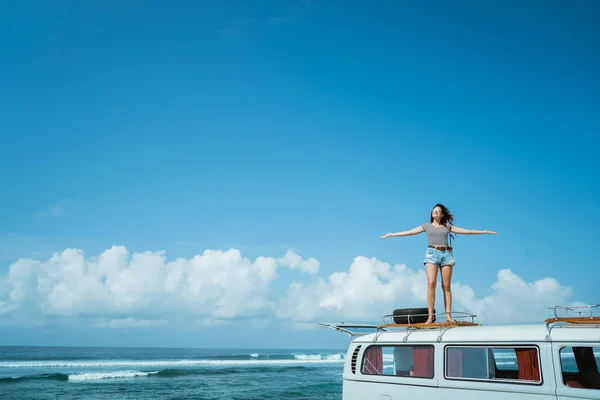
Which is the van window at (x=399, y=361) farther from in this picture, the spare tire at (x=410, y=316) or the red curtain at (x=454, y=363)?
the spare tire at (x=410, y=316)

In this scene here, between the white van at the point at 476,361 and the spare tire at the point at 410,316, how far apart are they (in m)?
0.10

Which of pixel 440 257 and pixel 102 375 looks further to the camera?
pixel 102 375

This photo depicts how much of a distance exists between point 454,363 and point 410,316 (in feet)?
4.93

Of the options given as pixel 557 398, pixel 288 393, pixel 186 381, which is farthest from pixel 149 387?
pixel 557 398

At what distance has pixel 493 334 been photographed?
7320 mm

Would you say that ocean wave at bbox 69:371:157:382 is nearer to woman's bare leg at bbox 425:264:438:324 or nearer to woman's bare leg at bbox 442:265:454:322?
woman's bare leg at bbox 425:264:438:324

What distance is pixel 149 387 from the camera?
35.1m

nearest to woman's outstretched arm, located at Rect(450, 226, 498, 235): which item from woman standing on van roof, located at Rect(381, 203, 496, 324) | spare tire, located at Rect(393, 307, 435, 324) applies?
woman standing on van roof, located at Rect(381, 203, 496, 324)

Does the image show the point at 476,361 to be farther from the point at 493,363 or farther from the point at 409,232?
the point at 409,232

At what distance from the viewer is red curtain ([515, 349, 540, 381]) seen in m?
6.75

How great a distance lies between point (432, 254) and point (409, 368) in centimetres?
242

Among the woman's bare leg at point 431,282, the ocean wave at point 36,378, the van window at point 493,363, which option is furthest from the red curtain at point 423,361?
the ocean wave at point 36,378

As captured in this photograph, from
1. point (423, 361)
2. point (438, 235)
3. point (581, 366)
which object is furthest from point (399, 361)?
point (581, 366)

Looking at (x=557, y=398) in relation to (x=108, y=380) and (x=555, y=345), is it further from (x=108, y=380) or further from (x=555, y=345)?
(x=108, y=380)
